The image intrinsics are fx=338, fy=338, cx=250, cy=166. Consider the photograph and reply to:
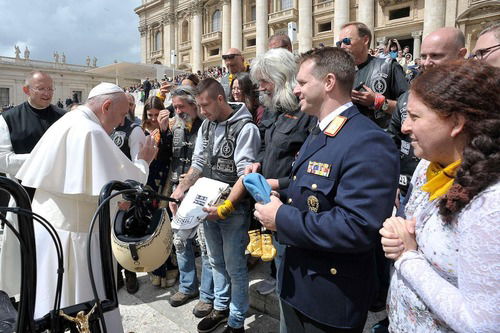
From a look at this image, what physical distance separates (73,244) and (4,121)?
2600mm

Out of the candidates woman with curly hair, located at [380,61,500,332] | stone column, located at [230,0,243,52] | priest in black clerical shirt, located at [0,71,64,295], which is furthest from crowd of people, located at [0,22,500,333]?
stone column, located at [230,0,243,52]

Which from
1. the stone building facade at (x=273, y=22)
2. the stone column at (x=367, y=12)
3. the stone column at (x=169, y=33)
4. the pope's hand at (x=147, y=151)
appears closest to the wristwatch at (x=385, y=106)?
the pope's hand at (x=147, y=151)

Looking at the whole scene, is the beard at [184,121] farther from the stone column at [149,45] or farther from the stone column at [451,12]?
the stone column at [149,45]

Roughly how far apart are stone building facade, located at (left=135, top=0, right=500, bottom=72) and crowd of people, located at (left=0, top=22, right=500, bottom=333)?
16.6 m

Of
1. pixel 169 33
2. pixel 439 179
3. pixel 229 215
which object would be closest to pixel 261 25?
pixel 169 33

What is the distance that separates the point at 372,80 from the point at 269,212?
205cm

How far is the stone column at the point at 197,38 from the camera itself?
4041cm

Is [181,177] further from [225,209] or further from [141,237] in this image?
[141,237]

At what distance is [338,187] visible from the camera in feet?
5.14

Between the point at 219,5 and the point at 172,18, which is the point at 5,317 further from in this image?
the point at 172,18

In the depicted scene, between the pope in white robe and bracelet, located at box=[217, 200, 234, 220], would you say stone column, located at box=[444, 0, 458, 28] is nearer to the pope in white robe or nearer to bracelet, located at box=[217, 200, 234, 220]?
bracelet, located at box=[217, 200, 234, 220]

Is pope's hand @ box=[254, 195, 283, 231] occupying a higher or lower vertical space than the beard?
lower

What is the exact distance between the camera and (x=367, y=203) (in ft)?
4.83

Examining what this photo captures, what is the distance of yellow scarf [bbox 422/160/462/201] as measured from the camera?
1.19 metres
